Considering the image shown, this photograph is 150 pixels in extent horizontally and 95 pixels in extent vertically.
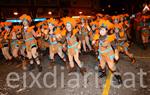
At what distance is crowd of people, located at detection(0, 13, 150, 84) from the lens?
8.12 m

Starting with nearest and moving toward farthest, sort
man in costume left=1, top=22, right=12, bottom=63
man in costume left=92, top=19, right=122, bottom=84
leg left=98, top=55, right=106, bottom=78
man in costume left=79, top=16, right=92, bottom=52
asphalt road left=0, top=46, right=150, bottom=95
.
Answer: asphalt road left=0, top=46, right=150, bottom=95, man in costume left=92, top=19, right=122, bottom=84, leg left=98, top=55, right=106, bottom=78, man in costume left=1, top=22, right=12, bottom=63, man in costume left=79, top=16, right=92, bottom=52

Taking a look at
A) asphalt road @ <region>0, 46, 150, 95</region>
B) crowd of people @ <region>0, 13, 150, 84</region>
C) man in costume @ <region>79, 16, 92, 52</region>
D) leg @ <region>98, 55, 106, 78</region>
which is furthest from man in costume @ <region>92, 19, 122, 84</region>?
man in costume @ <region>79, 16, 92, 52</region>

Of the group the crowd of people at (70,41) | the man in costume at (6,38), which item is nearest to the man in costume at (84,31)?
the crowd of people at (70,41)

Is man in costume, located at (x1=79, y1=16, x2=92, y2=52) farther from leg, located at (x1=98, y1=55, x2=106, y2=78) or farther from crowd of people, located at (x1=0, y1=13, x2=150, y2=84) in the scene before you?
leg, located at (x1=98, y1=55, x2=106, y2=78)

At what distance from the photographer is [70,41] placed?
9.03 m

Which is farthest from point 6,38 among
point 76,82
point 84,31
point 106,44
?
point 106,44

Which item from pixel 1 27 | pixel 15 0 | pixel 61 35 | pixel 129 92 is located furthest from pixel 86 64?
pixel 15 0

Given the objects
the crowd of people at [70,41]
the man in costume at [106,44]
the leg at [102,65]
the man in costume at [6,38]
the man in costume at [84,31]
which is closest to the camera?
the man in costume at [106,44]

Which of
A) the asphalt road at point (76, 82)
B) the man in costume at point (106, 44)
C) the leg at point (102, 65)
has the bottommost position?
the asphalt road at point (76, 82)

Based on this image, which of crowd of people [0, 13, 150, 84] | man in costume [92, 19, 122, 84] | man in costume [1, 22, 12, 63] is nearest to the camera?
man in costume [92, 19, 122, 84]

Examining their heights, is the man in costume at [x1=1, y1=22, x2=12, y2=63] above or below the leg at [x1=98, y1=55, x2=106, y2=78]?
above

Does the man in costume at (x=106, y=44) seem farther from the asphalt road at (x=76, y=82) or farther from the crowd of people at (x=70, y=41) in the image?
the asphalt road at (x=76, y=82)

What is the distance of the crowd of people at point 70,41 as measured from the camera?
8.12 meters

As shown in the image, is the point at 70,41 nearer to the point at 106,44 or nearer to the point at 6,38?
the point at 106,44
